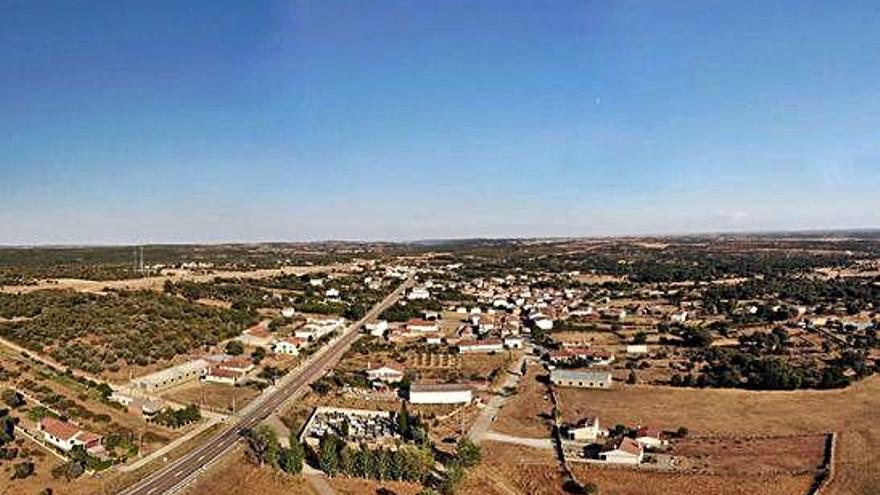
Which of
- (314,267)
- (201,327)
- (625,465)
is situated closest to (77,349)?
(201,327)

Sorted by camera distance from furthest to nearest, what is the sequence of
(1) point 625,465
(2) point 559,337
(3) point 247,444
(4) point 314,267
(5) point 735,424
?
(4) point 314,267, (2) point 559,337, (5) point 735,424, (3) point 247,444, (1) point 625,465

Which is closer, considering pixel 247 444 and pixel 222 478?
pixel 222 478

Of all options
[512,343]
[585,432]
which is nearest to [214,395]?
[585,432]

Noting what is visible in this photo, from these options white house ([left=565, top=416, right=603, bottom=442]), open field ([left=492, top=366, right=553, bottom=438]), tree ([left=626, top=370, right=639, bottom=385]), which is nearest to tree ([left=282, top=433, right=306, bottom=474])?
open field ([left=492, top=366, right=553, bottom=438])

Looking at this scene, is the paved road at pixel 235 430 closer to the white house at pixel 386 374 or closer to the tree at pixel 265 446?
the tree at pixel 265 446

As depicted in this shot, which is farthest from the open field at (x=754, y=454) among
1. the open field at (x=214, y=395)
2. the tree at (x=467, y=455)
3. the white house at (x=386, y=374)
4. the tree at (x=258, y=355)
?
the tree at (x=258, y=355)

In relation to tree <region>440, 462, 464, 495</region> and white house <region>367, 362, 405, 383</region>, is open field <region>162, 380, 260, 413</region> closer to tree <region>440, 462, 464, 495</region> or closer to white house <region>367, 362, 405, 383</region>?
white house <region>367, 362, 405, 383</region>

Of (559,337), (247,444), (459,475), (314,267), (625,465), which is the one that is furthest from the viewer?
(314,267)

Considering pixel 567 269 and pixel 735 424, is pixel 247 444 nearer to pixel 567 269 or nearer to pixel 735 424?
pixel 735 424
